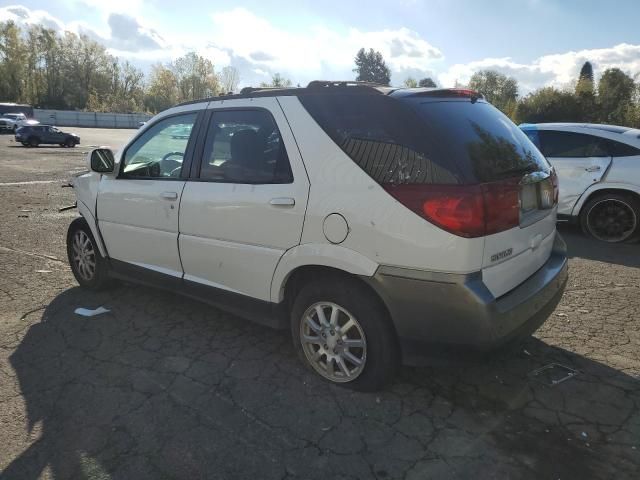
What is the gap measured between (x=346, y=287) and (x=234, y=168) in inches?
45.1

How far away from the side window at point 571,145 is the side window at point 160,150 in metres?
5.66

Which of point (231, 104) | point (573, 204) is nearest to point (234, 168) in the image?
point (231, 104)

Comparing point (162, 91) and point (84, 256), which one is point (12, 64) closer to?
point (162, 91)

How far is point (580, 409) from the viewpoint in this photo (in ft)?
9.21

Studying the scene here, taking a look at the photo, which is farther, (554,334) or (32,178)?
(32,178)

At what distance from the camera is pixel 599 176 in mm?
6699

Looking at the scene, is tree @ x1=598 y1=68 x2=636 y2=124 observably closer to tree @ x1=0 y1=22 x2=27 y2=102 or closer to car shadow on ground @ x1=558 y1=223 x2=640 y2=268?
car shadow on ground @ x1=558 y1=223 x2=640 y2=268

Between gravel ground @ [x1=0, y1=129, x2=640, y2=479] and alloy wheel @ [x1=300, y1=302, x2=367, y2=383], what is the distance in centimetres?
13

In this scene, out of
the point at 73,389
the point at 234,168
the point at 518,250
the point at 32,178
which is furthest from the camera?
the point at 32,178

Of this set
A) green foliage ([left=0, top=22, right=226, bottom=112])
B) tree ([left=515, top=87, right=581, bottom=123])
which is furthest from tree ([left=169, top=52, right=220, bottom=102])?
tree ([left=515, top=87, right=581, bottom=123])

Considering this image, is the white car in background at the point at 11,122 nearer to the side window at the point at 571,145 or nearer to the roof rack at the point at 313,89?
the side window at the point at 571,145

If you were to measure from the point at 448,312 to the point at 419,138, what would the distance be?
911mm

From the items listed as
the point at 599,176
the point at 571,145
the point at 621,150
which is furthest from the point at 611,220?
the point at 571,145

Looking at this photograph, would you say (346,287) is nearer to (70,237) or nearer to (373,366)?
(373,366)
